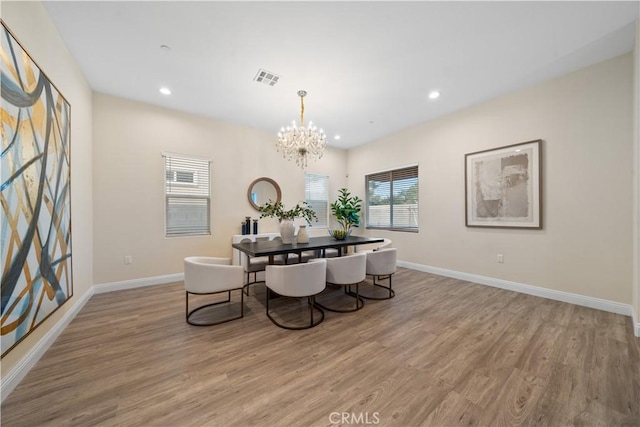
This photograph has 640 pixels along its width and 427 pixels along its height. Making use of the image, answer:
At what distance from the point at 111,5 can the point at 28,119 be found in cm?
123

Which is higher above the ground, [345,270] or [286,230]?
[286,230]

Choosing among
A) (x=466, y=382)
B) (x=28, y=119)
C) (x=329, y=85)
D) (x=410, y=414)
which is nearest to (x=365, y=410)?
(x=410, y=414)

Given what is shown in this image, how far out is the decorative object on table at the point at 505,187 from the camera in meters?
3.21

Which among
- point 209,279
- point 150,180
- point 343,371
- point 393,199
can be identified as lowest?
point 343,371

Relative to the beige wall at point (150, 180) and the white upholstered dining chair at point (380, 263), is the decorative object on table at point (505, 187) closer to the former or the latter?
the white upholstered dining chair at point (380, 263)

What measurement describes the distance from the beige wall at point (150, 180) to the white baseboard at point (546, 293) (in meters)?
4.02

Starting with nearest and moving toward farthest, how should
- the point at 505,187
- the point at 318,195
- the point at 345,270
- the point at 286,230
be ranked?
the point at 345,270 → the point at 286,230 → the point at 505,187 → the point at 318,195

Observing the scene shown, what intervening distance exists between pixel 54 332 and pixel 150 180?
7.89ft

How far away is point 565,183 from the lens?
2988mm

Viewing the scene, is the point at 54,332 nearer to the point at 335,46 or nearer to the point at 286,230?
the point at 286,230

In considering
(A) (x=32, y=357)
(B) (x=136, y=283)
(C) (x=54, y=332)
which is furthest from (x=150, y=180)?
(A) (x=32, y=357)

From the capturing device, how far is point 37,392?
1.50 metres

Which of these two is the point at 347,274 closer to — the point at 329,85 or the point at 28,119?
the point at 329,85

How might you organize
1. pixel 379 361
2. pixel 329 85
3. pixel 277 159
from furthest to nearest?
pixel 277 159
pixel 329 85
pixel 379 361
